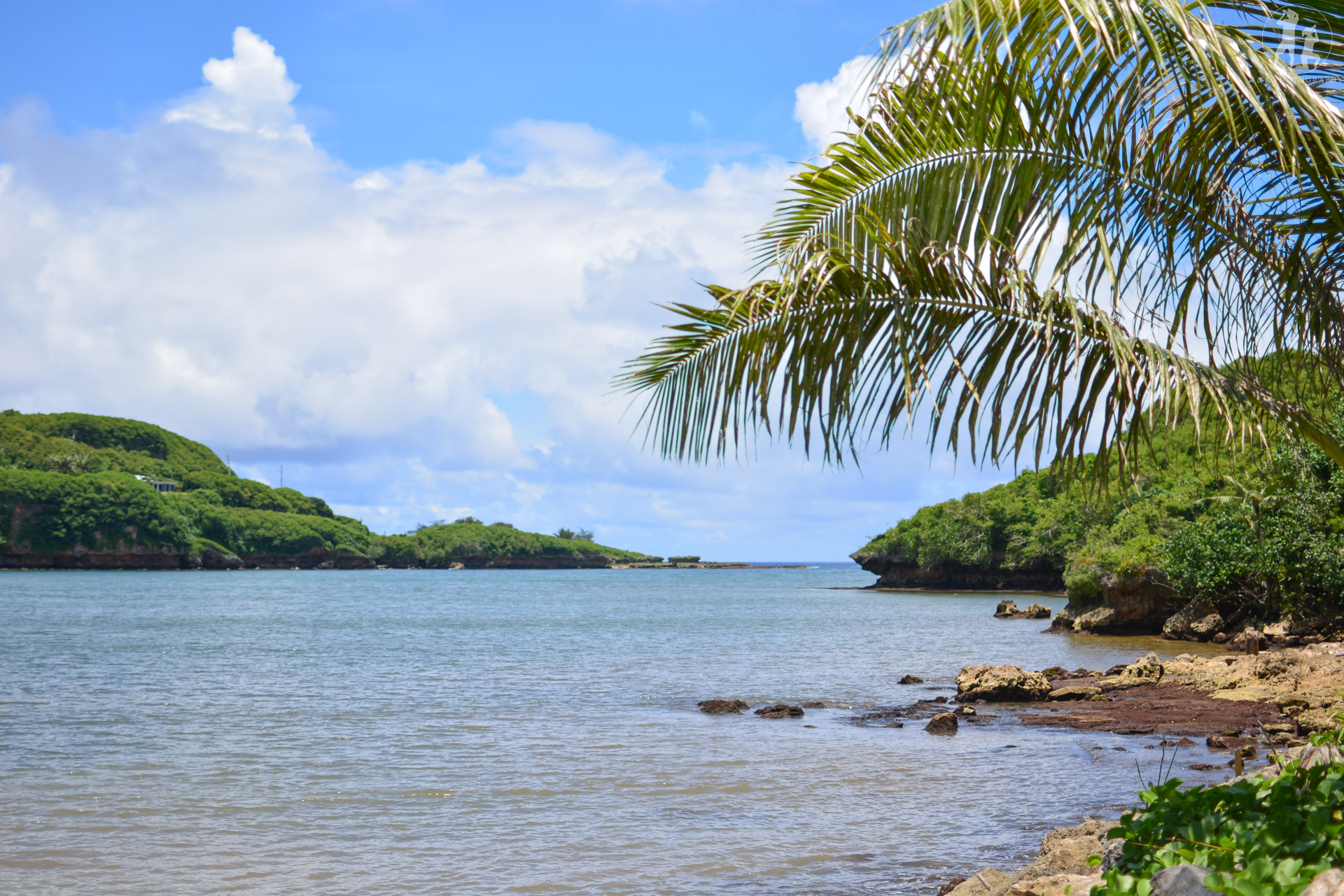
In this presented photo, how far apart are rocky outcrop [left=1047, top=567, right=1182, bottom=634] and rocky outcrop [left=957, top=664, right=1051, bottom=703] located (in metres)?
15.1

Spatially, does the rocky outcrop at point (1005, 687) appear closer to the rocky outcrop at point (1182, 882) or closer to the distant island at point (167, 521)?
the rocky outcrop at point (1182, 882)

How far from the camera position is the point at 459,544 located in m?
174

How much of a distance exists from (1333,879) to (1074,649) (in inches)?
1075

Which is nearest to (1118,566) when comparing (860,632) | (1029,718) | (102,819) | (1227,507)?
(1227,507)

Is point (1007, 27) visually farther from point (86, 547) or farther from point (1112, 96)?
point (86, 547)

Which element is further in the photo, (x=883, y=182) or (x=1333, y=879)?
(x=883, y=182)

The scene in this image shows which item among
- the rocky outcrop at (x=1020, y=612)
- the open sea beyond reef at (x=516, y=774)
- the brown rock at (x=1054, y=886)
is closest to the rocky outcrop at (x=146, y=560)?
the open sea beyond reef at (x=516, y=774)

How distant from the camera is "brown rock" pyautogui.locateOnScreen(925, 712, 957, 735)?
14328 millimetres

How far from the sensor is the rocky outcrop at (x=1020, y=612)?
1786 inches

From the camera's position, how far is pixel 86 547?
379ft

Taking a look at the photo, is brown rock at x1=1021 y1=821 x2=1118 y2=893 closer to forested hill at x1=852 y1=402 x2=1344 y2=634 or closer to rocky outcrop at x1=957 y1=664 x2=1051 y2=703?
forested hill at x1=852 y1=402 x2=1344 y2=634

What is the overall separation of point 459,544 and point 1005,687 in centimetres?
16382

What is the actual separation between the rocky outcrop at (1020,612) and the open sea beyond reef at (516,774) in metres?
18.5

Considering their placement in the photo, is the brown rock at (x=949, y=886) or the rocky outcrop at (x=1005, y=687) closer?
the brown rock at (x=949, y=886)
